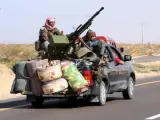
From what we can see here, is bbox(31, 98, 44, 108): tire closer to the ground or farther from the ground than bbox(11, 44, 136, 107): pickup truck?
closer to the ground

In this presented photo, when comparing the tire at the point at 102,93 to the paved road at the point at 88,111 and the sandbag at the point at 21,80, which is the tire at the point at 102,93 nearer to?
the paved road at the point at 88,111

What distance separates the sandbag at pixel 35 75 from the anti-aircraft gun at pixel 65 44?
0.73m

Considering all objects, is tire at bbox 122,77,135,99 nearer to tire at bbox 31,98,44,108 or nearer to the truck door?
the truck door

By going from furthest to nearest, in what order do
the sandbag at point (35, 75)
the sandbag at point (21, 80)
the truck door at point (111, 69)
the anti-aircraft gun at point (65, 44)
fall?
the truck door at point (111, 69) < the anti-aircraft gun at point (65, 44) < the sandbag at point (21, 80) < the sandbag at point (35, 75)

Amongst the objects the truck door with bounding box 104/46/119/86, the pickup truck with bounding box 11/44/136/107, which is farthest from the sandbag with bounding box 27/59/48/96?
the truck door with bounding box 104/46/119/86

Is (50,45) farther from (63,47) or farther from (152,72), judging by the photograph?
(152,72)

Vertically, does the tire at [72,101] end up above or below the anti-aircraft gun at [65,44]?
below

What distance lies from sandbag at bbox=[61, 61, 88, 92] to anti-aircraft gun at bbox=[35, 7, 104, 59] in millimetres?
788

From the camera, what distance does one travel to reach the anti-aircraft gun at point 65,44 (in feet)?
51.9

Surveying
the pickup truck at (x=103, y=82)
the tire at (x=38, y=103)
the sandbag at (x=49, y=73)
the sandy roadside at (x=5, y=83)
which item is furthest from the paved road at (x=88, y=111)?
the sandy roadside at (x=5, y=83)

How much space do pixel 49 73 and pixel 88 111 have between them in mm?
1508

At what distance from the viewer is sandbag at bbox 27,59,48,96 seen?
15328 millimetres

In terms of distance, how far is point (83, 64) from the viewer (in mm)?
15492

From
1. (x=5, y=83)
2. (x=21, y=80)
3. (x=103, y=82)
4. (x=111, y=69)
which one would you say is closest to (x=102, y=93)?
(x=103, y=82)
